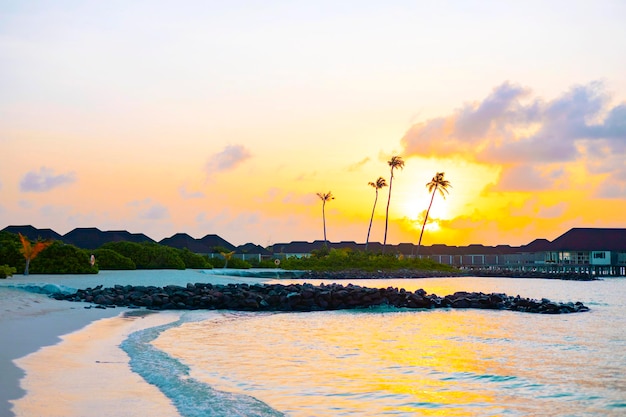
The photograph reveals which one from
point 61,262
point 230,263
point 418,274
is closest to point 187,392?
point 61,262

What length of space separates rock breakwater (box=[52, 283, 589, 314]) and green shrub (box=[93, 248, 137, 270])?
56.7 ft

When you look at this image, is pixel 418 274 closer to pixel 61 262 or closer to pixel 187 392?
pixel 61 262

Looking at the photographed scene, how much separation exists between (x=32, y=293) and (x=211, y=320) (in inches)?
275

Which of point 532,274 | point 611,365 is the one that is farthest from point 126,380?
point 532,274

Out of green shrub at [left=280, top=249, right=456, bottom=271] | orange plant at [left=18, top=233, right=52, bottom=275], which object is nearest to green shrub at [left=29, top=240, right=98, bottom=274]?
orange plant at [left=18, top=233, right=52, bottom=275]

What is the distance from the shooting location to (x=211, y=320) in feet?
62.5

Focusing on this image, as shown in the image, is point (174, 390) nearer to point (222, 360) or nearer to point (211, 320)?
point (222, 360)

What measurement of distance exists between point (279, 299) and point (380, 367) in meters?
14.7

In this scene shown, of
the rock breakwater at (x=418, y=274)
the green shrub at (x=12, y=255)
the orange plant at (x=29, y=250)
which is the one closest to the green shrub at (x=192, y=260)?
the rock breakwater at (x=418, y=274)

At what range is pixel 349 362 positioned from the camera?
11.5 metres

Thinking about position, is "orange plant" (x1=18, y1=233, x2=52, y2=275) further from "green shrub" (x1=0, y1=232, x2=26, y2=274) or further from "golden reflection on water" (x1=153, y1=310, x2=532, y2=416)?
"golden reflection on water" (x1=153, y1=310, x2=532, y2=416)

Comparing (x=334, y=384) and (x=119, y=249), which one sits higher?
(x=119, y=249)

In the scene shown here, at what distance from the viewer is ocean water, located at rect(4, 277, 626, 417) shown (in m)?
7.84

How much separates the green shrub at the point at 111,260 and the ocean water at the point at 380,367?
25.7 m
